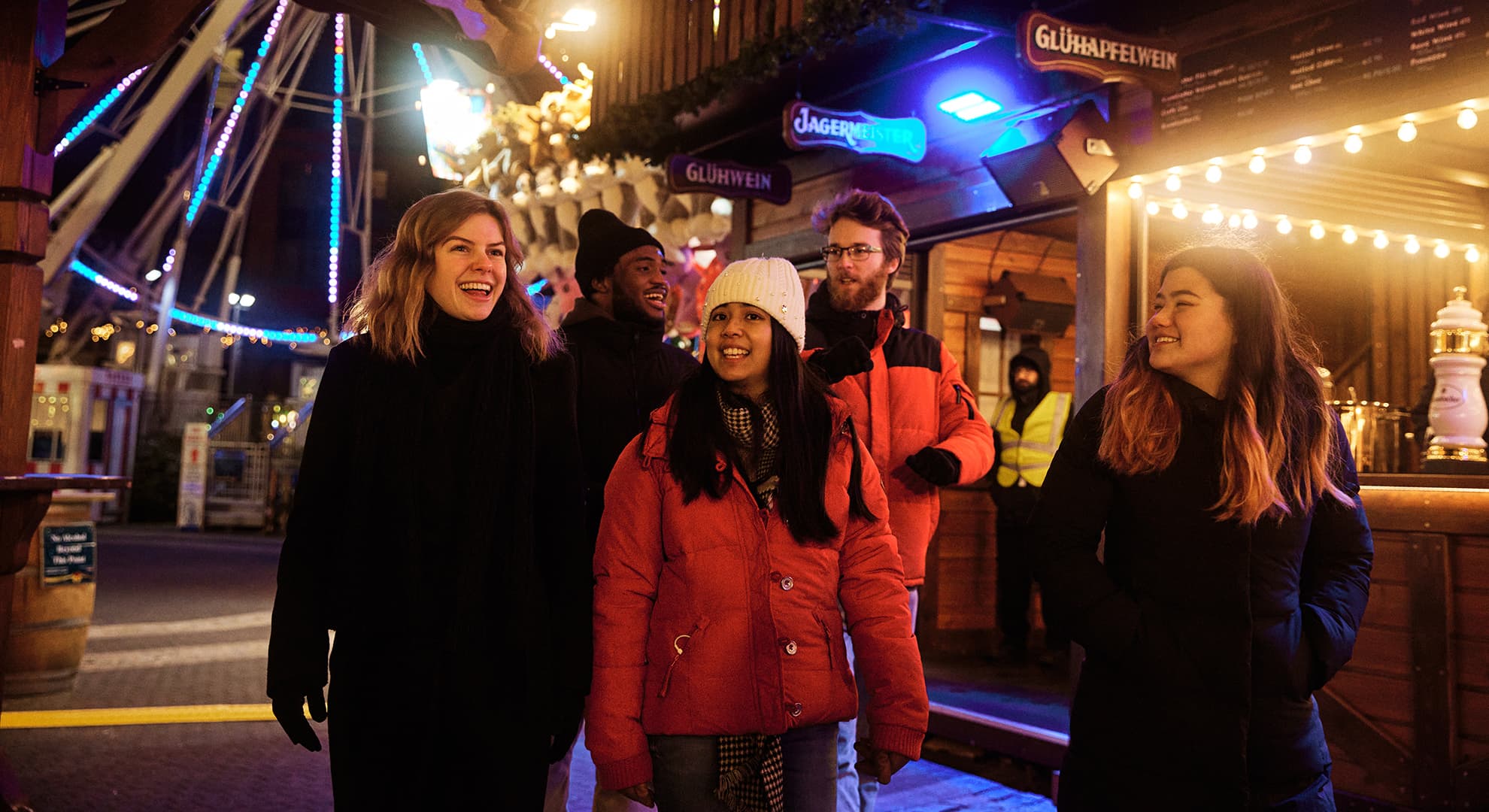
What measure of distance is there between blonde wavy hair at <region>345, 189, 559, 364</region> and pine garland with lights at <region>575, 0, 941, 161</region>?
296 centimetres

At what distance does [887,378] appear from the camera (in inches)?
149

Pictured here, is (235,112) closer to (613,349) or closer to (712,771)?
(613,349)

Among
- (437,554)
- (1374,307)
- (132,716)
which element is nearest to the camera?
(437,554)

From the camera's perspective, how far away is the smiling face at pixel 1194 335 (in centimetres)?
260

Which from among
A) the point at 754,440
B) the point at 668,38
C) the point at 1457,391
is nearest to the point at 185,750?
the point at 754,440

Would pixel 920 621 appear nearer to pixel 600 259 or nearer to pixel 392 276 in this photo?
pixel 600 259

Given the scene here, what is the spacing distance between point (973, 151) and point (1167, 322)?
12.8ft

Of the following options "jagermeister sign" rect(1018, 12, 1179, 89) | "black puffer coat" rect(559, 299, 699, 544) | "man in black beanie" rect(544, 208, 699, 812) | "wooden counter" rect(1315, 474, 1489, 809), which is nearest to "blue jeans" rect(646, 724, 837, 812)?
"man in black beanie" rect(544, 208, 699, 812)

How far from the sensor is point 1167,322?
2613mm

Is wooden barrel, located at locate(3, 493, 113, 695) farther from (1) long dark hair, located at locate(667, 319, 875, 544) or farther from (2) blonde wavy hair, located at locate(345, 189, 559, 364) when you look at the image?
(1) long dark hair, located at locate(667, 319, 875, 544)

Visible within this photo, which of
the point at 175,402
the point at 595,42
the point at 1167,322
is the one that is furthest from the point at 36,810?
the point at 175,402

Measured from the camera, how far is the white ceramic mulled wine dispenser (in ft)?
16.9

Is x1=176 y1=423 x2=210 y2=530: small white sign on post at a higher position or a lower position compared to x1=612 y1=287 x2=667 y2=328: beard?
lower

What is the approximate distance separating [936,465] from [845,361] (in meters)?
0.48
